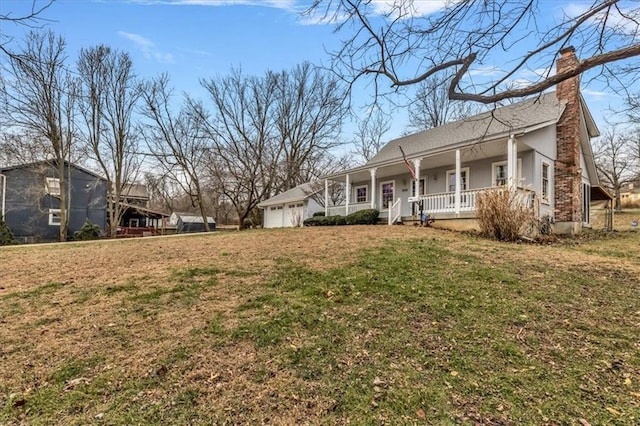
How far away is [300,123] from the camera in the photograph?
94.7 ft

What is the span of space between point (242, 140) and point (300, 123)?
16.6 ft

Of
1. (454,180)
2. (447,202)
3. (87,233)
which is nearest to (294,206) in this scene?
(454,180)

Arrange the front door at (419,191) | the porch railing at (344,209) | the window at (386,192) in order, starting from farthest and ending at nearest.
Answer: the porch railing at (344,209) → the window at (386,192) → the front door at (419,191)

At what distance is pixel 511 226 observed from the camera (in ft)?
29.5

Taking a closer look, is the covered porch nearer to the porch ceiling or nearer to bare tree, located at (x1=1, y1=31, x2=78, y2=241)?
the porch ceiling

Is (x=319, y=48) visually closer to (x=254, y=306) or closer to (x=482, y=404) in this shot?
(x=254, y=306)

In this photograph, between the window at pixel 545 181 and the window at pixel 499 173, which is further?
the window at pixel 499 173

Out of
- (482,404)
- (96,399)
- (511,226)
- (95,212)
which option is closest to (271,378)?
(96,399)

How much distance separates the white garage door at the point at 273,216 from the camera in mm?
25841

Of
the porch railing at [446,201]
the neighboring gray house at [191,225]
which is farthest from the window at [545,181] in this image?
the neighboring gray house at [191,225]

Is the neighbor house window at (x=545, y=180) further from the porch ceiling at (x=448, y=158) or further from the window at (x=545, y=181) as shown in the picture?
the porch ceiling at (x=448, y=158)

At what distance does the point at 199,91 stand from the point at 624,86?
27.5 metres

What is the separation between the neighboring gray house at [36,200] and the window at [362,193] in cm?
1713

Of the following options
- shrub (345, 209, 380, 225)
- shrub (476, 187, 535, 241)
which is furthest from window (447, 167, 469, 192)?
shrub (476, 187, 535, 241)
